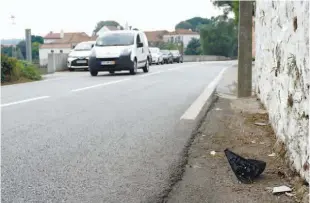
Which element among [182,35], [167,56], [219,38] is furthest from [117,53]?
[182,35]

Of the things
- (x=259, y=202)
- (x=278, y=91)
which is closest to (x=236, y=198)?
(x=259, y=202)

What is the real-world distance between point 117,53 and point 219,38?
213ft

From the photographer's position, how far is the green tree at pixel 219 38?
8081 centimetres

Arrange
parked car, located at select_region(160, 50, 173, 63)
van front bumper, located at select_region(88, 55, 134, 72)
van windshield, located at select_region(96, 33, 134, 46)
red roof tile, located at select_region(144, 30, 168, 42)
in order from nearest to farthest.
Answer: van front bumper, located at select_region(88, 55, 134, 72), van windshield, located at select_region(96, 33, 134, 46), parked car, located at select_region(160, 50, 173, 63), red roof tile, located at select_region(144, 30, 168, 42)

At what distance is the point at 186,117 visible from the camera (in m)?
6.74

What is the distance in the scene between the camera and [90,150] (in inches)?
181

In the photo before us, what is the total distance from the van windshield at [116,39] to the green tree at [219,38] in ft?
203

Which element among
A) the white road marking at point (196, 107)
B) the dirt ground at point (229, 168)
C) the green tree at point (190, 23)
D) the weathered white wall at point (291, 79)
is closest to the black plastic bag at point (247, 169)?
the dirt ground at point (229, 168)

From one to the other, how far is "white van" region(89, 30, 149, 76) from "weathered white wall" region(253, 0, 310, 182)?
43.7 feet

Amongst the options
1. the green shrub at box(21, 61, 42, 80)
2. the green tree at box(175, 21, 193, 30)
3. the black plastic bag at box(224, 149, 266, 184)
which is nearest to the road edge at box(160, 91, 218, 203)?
the black plastic bag at box(224, 149, 266, 184)

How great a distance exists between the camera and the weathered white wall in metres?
3.37

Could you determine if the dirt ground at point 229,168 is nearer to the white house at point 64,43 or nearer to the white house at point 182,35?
the white house at point 64,43

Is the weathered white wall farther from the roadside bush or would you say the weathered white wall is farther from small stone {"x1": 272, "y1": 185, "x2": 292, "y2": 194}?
the roadside bush

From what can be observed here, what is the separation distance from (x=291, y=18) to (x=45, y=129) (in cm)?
324
